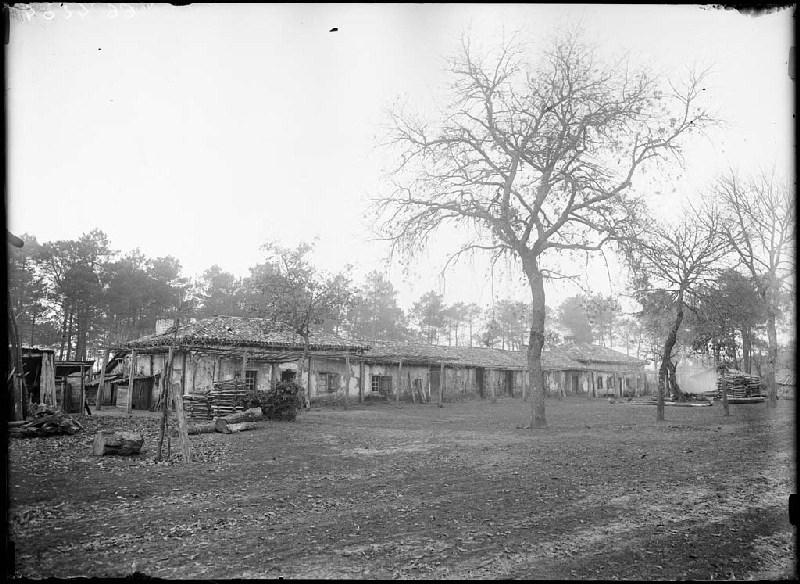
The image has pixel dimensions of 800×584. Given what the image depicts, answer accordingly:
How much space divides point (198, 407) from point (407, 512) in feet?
44.8

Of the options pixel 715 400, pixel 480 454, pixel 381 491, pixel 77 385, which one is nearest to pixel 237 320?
pixel 77 385

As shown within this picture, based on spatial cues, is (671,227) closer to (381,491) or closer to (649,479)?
(649,479)

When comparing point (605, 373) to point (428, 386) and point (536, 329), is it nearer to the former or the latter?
point (428, 386)

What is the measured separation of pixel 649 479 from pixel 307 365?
2215 centimetres

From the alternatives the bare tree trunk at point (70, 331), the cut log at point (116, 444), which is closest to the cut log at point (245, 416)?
the cut log at point (116, 444)

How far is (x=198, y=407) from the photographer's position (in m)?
17.8

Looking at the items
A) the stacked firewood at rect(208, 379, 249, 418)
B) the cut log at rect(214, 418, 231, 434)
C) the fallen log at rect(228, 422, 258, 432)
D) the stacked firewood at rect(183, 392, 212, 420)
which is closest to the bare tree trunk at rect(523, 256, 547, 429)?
the fallen log at rect(228, 422, 258, 432)

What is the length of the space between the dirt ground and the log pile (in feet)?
5.21

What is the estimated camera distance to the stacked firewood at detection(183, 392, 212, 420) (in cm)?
1777

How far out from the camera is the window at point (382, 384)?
32344 millimetres

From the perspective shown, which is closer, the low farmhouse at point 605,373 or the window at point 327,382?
the window at point 327,382

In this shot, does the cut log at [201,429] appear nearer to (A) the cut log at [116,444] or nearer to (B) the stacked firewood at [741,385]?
(A) the cut log at [116,444]

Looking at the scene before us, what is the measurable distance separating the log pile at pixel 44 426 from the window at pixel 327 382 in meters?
16.1

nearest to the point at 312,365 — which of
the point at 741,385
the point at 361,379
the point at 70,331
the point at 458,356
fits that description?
the point at 361,379
